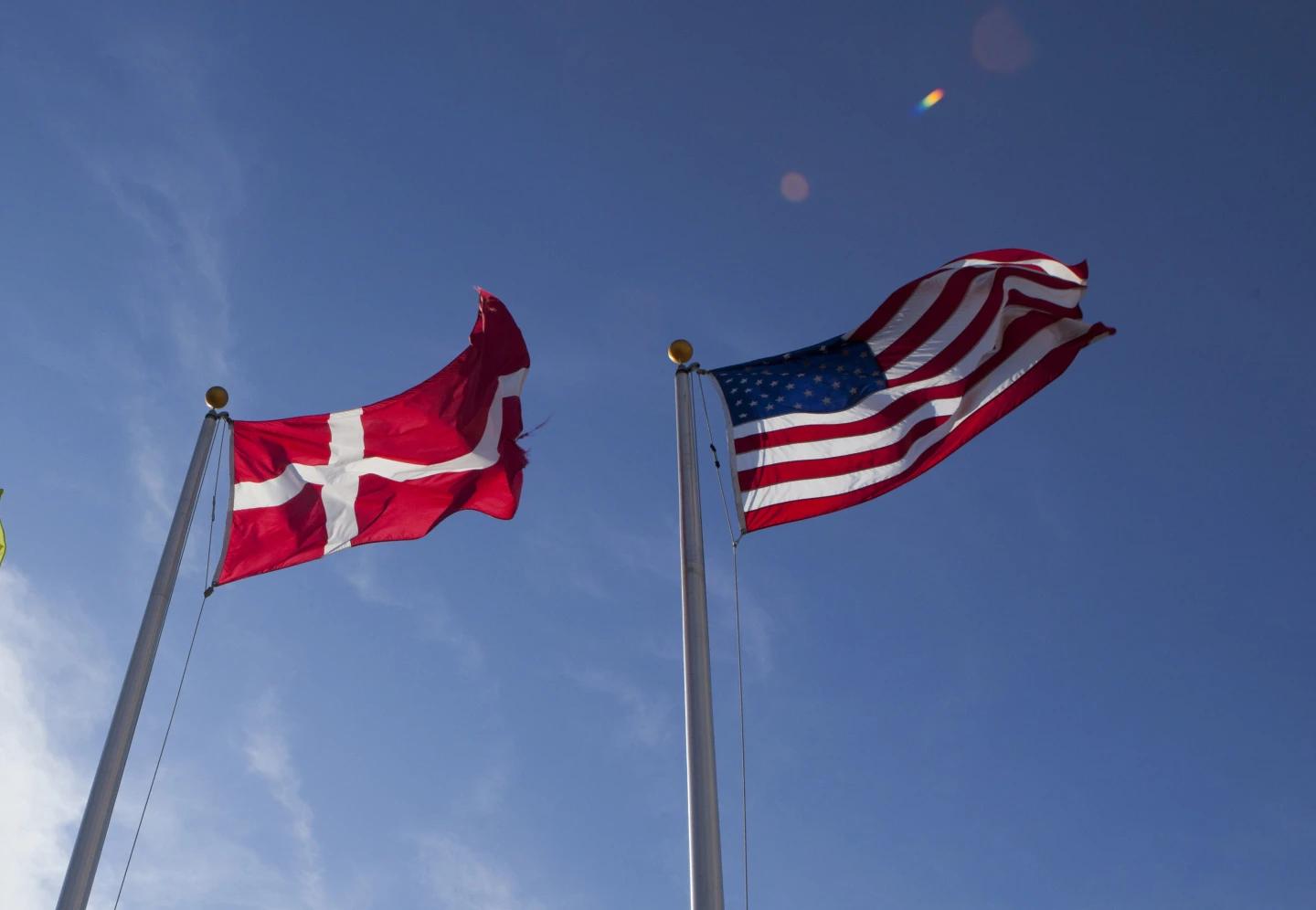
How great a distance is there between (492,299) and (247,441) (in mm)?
3536

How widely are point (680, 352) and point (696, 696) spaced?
4305 millimetres

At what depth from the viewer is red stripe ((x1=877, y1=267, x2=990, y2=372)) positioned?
1497 centimetres

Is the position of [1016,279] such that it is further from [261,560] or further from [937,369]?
[261,560]

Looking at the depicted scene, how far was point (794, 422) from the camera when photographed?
1390 cm

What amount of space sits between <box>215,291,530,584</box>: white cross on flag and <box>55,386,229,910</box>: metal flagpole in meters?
0.45

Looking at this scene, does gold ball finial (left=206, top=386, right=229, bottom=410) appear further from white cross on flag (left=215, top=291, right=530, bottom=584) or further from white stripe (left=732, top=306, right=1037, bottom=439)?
white stripe (left=732, top=306, right=1037, bottom=439)

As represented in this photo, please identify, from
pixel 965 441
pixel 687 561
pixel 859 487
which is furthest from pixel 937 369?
pixel 687 561

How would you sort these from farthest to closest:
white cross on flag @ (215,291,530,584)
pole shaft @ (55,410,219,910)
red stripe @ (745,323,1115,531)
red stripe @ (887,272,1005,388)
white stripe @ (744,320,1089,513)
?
red stripe @ (887,272,1005,388)
white cross on flag @ (215,291,530,584)
white stripe @ (744,320,1089,513)
red stripe @ (745,323,1115,531)
pole shaft @ (55,410,219,910)

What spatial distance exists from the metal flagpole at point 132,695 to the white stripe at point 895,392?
571cm

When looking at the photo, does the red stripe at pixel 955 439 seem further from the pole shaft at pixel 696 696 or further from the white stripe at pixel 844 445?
the pole shaft at pixel 696 696

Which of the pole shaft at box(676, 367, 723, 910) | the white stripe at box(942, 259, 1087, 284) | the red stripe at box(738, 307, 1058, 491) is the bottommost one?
the pole shaft at box(676, 367, 723, 910)

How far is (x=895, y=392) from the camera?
14.5 meters

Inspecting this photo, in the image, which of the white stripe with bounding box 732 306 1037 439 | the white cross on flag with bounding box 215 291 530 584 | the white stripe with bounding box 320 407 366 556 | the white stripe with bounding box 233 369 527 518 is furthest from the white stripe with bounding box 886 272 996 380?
the white stripe with bounding box 320 407 366 556

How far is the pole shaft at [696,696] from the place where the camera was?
9.73m
